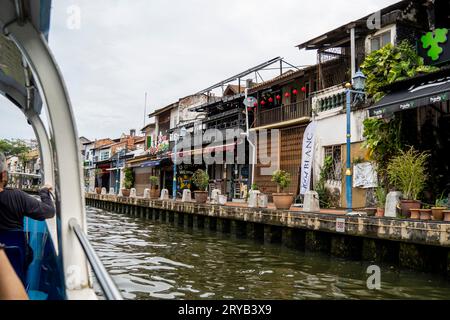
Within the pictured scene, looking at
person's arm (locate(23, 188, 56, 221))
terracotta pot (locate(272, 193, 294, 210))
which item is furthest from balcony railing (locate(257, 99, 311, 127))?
person's arm (locate(23, 188, 56, 221))

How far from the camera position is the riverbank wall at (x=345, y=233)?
7684mm

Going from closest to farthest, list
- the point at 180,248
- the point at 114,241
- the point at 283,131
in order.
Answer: the point at 180,248
the point at 114,241
the point at 283,131

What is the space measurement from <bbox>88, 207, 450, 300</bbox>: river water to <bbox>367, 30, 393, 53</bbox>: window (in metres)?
8.17

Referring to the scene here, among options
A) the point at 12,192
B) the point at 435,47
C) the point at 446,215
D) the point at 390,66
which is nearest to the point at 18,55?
the point at 12,192

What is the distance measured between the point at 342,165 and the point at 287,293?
31.4 ft

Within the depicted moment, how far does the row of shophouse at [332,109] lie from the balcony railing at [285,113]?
0.16 ft

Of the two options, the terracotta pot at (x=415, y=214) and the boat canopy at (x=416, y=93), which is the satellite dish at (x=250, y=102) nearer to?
the boat canopy at (x=416, y=93)

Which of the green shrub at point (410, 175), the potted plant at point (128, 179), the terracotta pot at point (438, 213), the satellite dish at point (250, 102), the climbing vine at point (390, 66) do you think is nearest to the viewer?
the terracotta pot at point (438, 213)

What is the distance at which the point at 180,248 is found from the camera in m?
11.1

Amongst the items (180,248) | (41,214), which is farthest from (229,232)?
(41,214)

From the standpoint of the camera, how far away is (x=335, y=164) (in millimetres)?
15727

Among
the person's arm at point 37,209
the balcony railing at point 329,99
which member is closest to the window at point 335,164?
the balcony railing at point 329,99

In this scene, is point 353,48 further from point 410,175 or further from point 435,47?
point 410,175

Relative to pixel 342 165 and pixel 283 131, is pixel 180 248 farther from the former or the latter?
pixel 283 131
